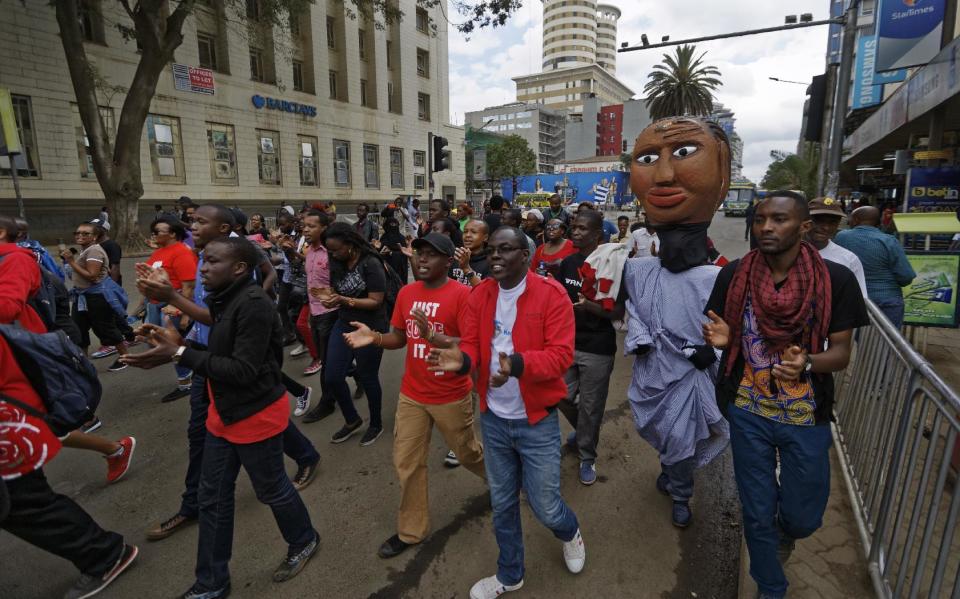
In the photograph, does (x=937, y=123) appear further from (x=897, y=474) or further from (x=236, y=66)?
(x=236, y=66)

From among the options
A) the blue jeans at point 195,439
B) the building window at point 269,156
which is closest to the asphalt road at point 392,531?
the blue jeans at point 195,439

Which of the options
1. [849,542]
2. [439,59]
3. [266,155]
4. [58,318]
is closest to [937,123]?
[849,542]

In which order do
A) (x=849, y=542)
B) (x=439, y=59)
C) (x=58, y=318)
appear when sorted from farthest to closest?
1. (x=439, y=59)
2. (x=58, y=318)
3. (x=849, y=542)

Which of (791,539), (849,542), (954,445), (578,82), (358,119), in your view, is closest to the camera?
(954,445)

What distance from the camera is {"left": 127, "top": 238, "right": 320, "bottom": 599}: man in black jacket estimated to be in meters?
2.45

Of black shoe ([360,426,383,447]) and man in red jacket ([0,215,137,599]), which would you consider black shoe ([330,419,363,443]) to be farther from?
man in red jacket ([0,215,137,599])

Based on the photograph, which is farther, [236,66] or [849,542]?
[236,66]

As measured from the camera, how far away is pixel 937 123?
10383 mm

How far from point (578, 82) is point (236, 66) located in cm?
9901

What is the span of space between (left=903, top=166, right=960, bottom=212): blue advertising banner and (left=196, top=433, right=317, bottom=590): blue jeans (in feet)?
41.2

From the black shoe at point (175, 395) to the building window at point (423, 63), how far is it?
102 ft

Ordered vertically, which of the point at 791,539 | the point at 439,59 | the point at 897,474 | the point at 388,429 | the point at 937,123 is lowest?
the point at 388,429

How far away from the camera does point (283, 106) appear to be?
24422 millimetres

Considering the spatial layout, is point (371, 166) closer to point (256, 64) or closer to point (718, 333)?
point (256, 64)
